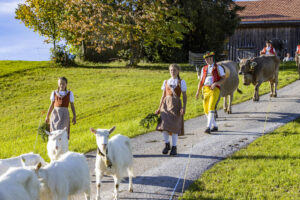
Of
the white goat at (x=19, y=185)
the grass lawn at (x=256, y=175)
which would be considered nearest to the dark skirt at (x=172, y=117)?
the grass lawn at (x=256, y=175)

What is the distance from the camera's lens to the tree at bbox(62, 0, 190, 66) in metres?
27.3

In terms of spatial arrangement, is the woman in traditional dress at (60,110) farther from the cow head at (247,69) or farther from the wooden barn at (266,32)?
the wooden barn at (266,32)

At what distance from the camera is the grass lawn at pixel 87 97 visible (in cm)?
1272

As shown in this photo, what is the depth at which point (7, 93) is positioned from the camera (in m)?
23.6

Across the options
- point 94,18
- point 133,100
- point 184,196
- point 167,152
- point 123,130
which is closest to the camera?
point 184,196

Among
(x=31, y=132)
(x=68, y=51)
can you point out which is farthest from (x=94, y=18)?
(x=31, y=132)

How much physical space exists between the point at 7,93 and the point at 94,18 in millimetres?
9248

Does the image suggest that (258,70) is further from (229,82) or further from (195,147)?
(195,147)

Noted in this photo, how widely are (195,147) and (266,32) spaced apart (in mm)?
29320

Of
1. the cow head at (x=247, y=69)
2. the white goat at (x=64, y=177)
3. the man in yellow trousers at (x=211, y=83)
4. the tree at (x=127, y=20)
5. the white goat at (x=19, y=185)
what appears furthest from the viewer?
the tree at (x=127, y=20)

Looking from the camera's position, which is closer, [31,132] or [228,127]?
[228,127]

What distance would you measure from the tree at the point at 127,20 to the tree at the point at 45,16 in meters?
4.16

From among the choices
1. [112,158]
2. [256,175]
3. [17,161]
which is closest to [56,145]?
[17,161]

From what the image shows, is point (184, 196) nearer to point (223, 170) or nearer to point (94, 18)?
point (223, 170)
